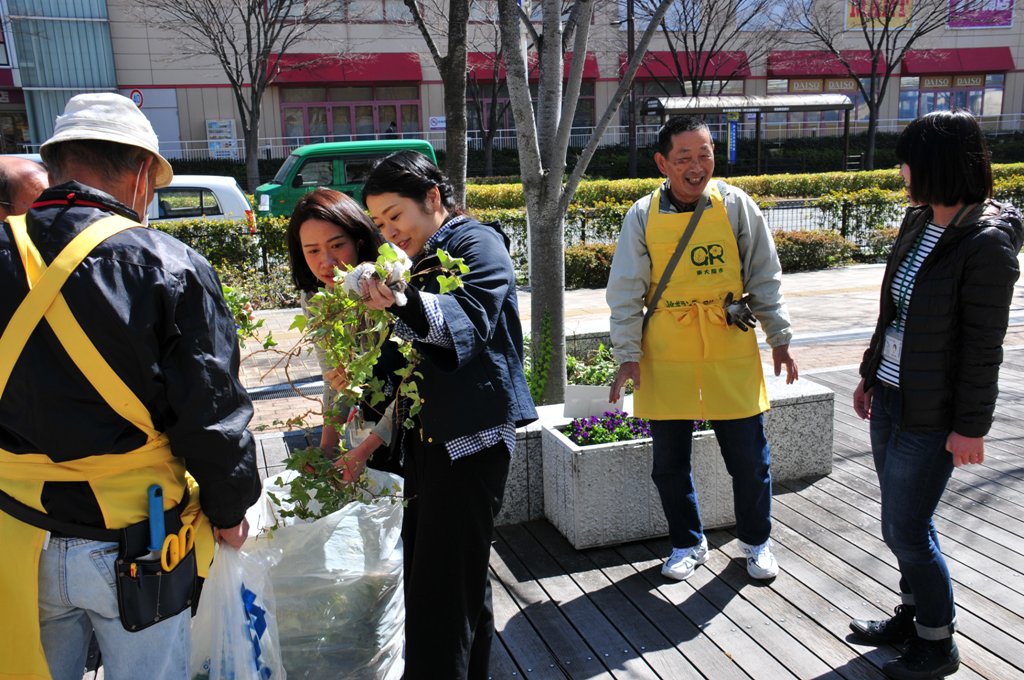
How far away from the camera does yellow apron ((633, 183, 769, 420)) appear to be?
3203 mm

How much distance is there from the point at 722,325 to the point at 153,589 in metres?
2.20

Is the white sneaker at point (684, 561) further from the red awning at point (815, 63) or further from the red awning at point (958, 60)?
the red awning at point (958, 60)

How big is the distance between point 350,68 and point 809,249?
21.2m

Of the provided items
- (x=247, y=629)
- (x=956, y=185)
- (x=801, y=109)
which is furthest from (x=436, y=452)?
(x=801, y=109)

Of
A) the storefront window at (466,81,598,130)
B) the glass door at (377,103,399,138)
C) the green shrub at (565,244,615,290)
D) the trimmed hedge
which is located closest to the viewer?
the green shrub at (565,244,615,290)

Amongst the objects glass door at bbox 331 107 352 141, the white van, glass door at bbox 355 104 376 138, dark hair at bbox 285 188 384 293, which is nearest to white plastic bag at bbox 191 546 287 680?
dark hair at bbox 285 188 384 293

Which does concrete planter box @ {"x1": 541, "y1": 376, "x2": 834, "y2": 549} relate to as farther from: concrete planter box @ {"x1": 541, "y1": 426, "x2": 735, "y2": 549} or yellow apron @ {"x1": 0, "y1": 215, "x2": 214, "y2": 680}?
yellow apron @ {"x1": 0, "y1": 215, "x2": 214, "y2": 680}

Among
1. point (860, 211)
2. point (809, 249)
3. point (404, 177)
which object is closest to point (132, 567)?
point (404, 177)

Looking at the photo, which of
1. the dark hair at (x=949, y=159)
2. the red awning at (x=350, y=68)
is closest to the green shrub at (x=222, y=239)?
the dark hair at (x=949, y=159)

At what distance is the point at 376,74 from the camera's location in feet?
94.9

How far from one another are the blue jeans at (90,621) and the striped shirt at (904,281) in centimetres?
216

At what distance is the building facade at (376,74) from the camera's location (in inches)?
1042

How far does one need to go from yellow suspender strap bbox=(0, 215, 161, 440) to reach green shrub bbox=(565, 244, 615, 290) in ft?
30.1

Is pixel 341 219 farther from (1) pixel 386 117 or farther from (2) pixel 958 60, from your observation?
(2) pixel 958 60
